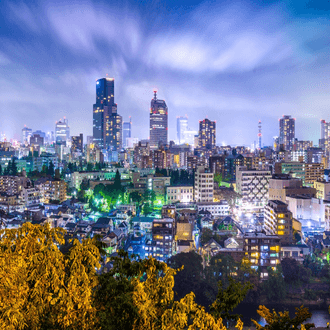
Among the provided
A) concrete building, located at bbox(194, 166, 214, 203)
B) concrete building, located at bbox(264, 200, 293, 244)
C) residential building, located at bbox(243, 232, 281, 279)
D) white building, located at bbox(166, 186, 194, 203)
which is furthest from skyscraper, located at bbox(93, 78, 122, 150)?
residential building, located at bbox(243, 232, 281, 279)

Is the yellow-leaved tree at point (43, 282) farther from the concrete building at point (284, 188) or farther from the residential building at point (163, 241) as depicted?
the concrete building at point (284, 188)

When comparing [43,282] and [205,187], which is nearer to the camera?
[43,282]

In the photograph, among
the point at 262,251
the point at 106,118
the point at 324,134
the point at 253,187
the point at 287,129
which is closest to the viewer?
the point at 262,251

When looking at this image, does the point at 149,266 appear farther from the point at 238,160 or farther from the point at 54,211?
the point at 238,160

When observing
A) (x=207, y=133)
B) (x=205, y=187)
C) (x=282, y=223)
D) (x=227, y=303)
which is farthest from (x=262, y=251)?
(x=207, y=133)

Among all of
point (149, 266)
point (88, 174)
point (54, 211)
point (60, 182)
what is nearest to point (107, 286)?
point (149, 266)

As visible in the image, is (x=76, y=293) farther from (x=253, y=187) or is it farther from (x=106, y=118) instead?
(x=106, y=118)

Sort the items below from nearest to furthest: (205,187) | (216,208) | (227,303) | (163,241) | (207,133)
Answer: (227,303)
(163,241)
(216,208)
(205,187)
(207,133)
